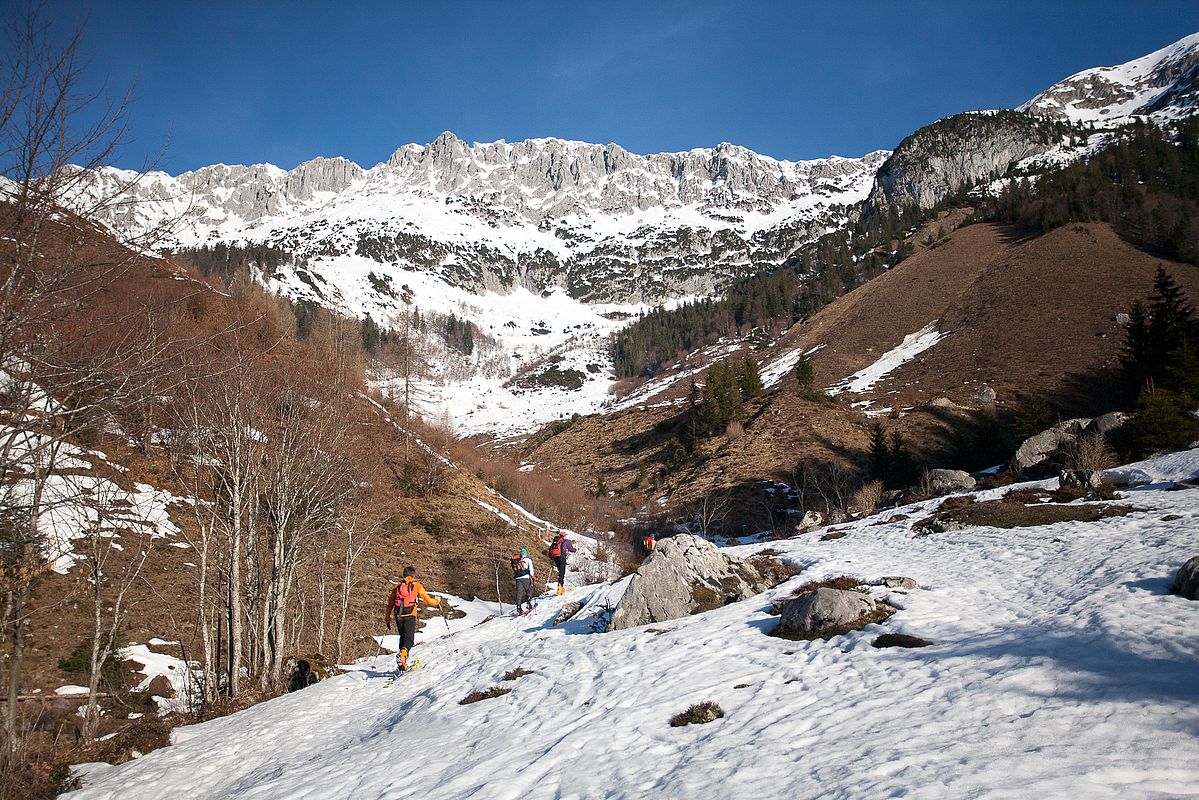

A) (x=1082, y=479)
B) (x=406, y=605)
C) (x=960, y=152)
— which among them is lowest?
(x=1082, y=479)

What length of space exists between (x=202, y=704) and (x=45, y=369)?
10.2 meters

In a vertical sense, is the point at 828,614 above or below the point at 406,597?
below

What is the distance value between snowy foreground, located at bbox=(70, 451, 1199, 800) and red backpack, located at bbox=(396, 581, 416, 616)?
1428 millimetres

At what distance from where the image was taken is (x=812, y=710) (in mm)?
6227

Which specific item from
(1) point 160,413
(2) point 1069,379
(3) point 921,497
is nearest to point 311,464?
(1) point 160,413

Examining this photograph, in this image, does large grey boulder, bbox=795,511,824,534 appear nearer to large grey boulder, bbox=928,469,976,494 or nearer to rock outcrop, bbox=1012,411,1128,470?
large grey boulder, bbox=928,469,976,494

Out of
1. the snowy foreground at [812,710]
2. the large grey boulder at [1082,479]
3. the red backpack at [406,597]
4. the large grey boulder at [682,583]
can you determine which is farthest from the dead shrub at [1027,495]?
the red backpack at [406,597]

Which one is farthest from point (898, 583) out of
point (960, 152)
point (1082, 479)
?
point (960, 152)

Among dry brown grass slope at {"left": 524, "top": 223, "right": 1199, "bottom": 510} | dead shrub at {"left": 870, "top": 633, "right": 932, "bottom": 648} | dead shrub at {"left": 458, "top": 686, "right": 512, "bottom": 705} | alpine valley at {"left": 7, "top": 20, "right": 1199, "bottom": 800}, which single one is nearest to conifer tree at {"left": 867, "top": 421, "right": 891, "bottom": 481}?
alpine valley at {"left": 7, "top": 20, "right": 1199, "bottom": 800}

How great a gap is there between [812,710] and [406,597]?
29.5 feet

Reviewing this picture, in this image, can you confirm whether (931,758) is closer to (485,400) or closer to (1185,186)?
(1185,186)

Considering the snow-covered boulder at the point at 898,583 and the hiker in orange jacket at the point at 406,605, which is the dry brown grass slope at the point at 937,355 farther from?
the hiker in orange jacket at the point at 406,605

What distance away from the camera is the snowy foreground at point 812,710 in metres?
4.47

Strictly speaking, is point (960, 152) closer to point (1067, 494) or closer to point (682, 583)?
point (1067, 494)
